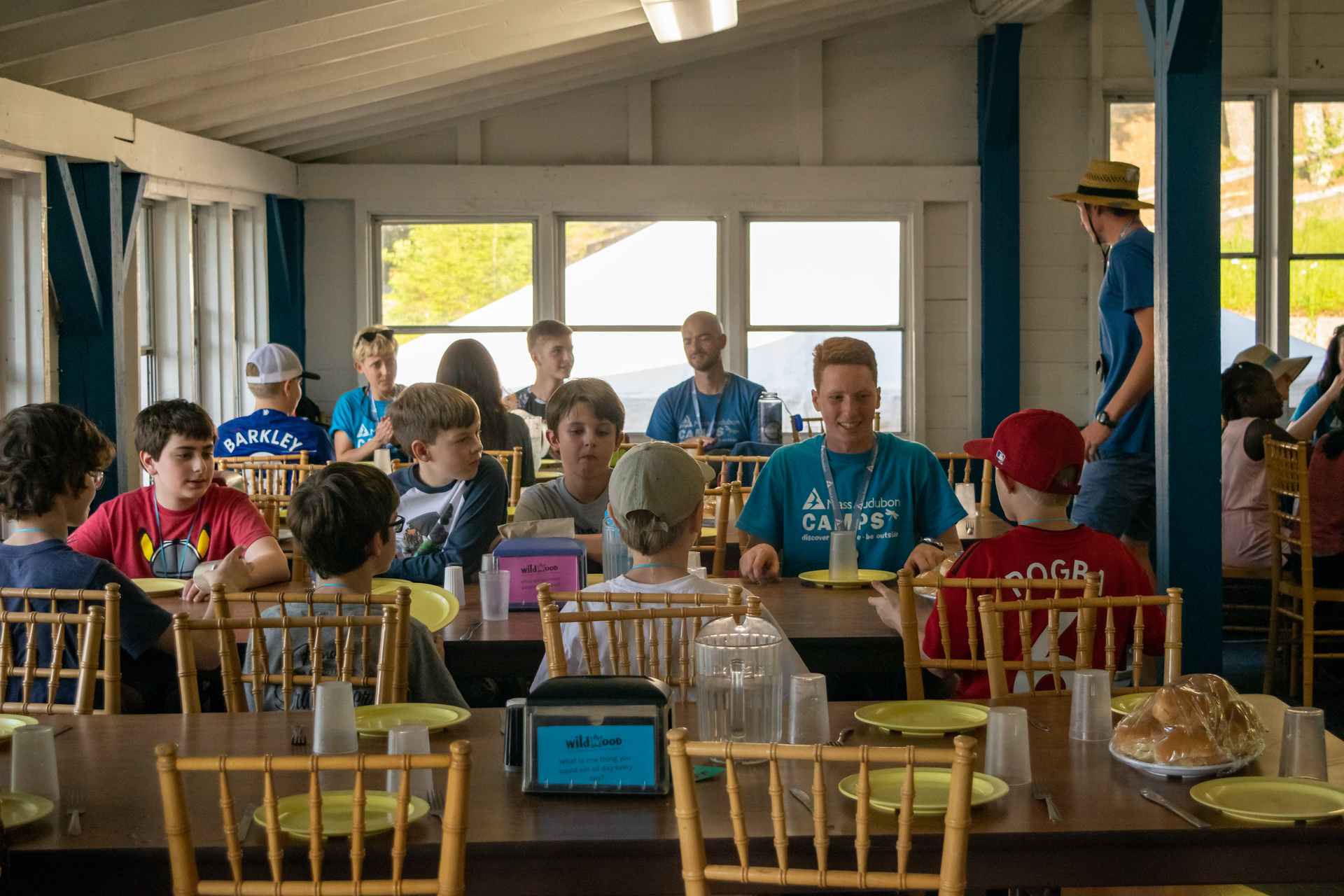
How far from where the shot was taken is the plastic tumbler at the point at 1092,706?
2.10 m

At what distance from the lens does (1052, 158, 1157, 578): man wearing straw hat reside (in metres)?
4.39

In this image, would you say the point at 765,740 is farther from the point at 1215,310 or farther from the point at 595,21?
the point at 595,21

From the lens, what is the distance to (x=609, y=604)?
8.08 ft

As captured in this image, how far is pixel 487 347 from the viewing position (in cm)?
831

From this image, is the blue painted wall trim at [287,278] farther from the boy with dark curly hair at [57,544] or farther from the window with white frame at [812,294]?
the boy with dark curly hair at [57,544]

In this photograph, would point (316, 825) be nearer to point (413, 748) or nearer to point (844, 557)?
point (413, 748)

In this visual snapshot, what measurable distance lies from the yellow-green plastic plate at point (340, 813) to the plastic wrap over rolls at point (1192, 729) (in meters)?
1.06

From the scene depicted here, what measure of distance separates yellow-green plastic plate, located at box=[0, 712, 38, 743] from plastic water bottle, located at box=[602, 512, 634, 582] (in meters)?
1.49

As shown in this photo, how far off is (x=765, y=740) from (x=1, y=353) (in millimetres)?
4292

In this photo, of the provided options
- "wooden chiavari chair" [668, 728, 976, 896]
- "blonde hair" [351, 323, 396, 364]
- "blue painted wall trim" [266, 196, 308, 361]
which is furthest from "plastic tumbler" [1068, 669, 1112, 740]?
"blue painted wall trim" [266, 196, 308, 361]

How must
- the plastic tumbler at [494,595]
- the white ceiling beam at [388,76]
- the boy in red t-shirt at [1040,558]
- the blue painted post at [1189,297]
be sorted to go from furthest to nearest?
the white ceiling beam at [388,76], the blue painted post at [1189,297], the plastic tumbler at [494,595], the boy in red t-shirt at [1040,558]

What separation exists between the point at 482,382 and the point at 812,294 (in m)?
3.48

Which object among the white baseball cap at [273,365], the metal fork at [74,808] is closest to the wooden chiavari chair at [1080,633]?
the metal fork at [74,808]

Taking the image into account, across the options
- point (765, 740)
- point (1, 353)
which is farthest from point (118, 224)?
point (765, 740)
